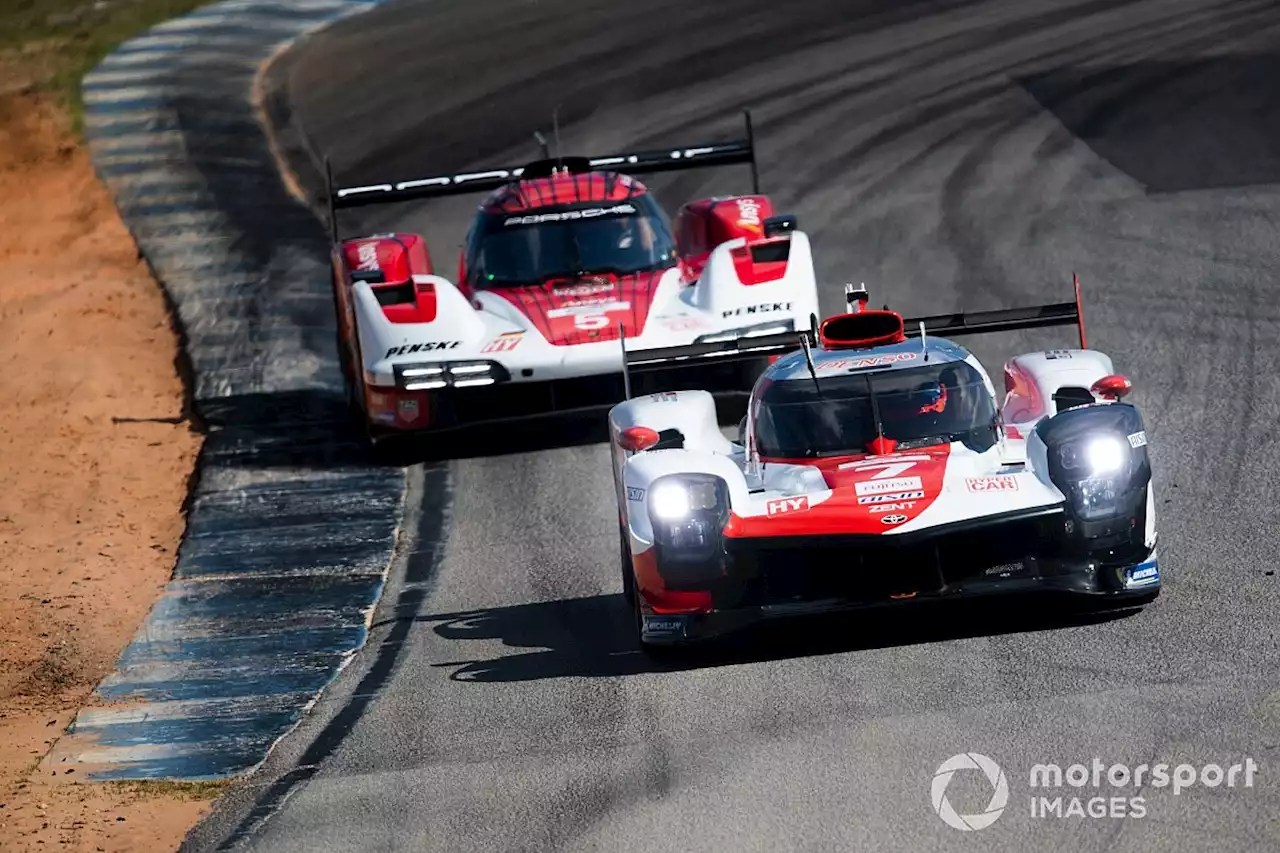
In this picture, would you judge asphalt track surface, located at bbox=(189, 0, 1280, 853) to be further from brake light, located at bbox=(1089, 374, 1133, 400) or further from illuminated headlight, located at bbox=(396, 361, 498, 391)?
brake light, located at bbox=(1089, 374, 1133, 400)

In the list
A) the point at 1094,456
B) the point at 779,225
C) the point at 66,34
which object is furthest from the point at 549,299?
Answer: the point at 66,34

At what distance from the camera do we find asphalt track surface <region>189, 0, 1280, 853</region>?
7250 mm

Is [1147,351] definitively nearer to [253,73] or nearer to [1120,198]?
[1120,198]

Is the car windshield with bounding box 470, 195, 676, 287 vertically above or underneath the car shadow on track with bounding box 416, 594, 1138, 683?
above

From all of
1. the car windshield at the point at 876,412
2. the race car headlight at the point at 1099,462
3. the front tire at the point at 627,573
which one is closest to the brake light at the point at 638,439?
the front tire at the point at 627,573

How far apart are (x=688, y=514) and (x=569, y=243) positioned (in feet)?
21.7

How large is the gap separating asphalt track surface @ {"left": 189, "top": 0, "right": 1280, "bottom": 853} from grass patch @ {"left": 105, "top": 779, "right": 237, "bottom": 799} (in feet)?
0.77

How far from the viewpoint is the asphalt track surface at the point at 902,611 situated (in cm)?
725

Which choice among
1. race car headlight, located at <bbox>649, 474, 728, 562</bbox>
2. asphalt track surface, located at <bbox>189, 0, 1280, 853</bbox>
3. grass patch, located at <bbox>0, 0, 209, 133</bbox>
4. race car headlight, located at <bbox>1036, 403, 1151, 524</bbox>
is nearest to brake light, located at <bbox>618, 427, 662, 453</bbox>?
race car headlight, located at <bbox>649, 474, 728, 562</bbox>

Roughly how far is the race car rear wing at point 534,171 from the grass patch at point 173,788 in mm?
7549

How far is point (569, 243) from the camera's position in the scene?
50.5 ft

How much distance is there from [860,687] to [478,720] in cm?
157

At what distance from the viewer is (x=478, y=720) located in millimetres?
8695

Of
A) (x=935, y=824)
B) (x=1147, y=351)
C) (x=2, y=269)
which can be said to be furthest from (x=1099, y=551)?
(x=2, y=269)
